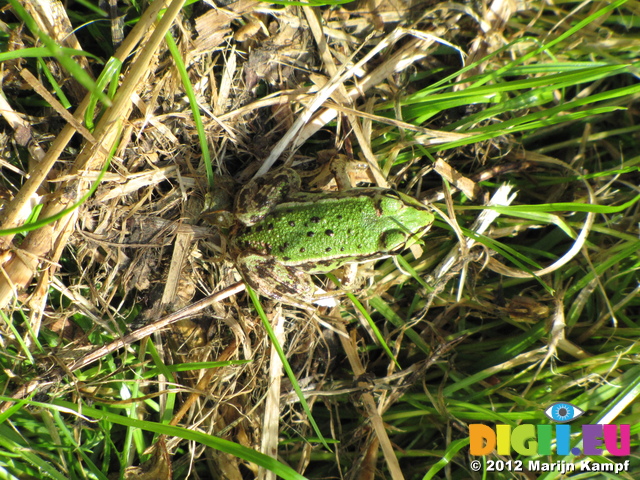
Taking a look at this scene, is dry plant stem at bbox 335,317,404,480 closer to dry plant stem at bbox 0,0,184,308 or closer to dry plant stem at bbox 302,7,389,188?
dry plant stem at bbox 302,7,389,188

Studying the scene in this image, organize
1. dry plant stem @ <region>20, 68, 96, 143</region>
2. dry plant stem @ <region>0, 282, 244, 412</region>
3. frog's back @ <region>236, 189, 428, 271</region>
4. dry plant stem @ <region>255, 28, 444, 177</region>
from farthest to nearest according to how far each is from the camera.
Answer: dry plant stem @ <region>255, 28, 444, 177</region> < frog's back @ <region>236, 189, 428, 271</region> < dry plant stem @ <region>0, 282, 244, 412</region> < dry plant stem @ <region>20, 68, 96, 143</region>

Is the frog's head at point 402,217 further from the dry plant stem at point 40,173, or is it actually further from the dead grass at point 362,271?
the dry plant stem at point 40,173

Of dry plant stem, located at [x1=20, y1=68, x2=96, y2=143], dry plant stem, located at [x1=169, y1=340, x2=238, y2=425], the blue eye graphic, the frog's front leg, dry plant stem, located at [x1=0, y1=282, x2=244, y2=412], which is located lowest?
the blue eye graphic

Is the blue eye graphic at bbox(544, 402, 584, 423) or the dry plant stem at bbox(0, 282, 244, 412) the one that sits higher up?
the dry plant stem at bbox(0, 282, 244, 412)

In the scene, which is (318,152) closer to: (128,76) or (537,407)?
(128,76)

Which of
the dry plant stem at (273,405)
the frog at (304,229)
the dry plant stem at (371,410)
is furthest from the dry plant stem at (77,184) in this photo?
the dry plant stem at (371,410)

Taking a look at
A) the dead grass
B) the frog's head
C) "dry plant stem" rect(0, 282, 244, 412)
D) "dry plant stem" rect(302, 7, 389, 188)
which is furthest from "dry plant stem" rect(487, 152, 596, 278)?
"dry plant stem" rect(0, 282, 244, 412)

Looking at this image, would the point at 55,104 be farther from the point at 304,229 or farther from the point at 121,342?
the point at 304,229

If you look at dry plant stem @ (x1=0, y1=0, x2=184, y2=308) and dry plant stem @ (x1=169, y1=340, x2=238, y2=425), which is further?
dry plant stem @ (x1=169, y1=340, x2=238, y2=425)
